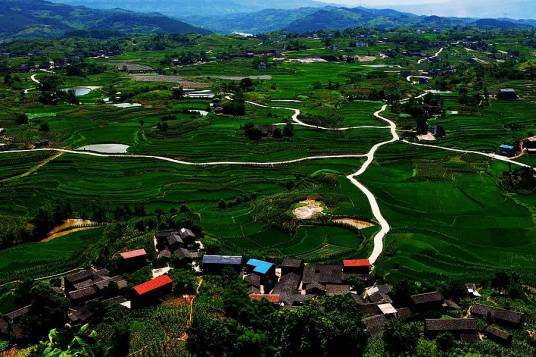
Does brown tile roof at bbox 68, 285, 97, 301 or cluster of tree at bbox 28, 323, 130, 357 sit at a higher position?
cluster of tree at bbox 28, 323, 130, 357

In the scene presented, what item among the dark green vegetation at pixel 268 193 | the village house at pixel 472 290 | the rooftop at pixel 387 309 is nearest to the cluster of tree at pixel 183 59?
the dark green vegetation at pixel 268 193

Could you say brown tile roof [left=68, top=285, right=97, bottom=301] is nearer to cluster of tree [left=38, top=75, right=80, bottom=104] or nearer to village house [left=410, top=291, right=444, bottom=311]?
village house [left=410, top=291, right=444, bottom=311]

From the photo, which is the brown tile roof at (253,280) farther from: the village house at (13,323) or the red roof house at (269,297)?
the village house at (13,323)

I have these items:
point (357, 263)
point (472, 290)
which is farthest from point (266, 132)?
point (472, 290)

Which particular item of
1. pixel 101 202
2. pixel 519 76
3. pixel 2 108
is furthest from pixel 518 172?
pixel 2 108

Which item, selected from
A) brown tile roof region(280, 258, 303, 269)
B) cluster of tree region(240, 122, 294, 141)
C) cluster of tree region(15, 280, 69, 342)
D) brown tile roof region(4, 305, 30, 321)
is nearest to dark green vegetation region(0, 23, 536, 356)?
cluster of tree region(240, 122, 294, 141)

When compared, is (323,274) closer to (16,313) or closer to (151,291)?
(151,291)

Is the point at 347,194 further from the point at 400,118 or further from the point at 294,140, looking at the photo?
the point at 400,118
